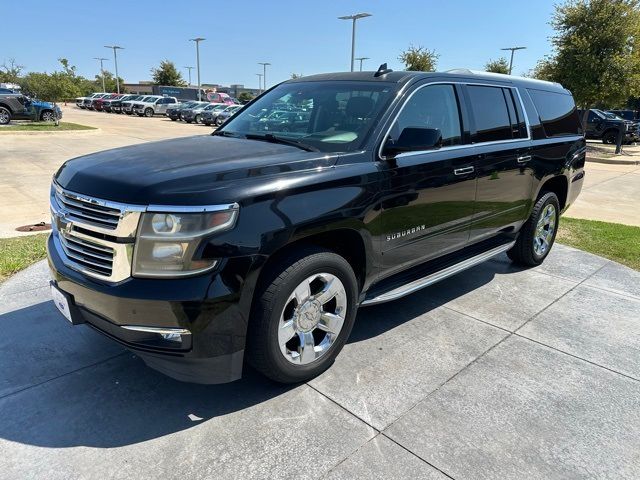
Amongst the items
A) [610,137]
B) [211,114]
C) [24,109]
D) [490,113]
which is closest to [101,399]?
[490,113]

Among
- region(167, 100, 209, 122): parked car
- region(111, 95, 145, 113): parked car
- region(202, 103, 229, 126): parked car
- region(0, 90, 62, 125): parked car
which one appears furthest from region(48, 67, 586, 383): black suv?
region(111, 95, 145, 113): parked car

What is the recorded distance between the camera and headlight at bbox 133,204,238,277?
7.93 feet

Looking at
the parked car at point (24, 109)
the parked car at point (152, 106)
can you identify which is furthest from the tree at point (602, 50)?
the parked car at point (152, 106)

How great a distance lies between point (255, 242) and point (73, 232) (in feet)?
3.50

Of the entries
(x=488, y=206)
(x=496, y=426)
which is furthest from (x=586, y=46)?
(x=496, y=426)

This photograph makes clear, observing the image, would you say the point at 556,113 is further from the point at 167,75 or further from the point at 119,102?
the point at 167,75

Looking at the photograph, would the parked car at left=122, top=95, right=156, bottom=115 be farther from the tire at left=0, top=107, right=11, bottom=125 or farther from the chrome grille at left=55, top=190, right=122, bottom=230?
the chrome grille at left=55, top=190, right=122, bottom=230

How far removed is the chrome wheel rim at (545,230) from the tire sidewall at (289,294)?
310 centimetres

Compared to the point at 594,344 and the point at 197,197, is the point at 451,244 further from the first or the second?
the point at 197,197

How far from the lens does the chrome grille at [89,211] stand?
2498 millimetres

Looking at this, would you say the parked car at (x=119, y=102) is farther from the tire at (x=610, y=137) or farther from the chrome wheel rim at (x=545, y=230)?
the chrome wheel rim at (x=545, y=230)

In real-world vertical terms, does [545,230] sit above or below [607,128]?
below

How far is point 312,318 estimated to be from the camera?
3.03m

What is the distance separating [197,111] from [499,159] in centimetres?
3410
